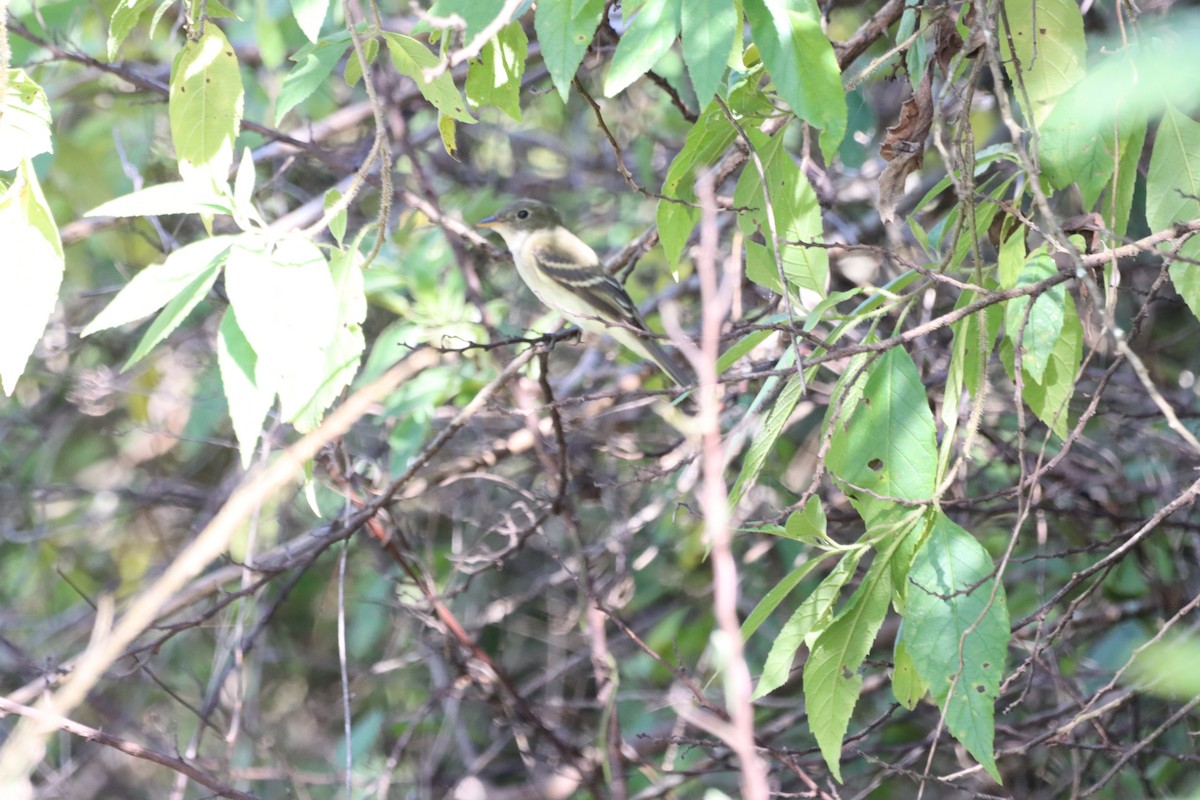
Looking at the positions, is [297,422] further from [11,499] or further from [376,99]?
[11,499]

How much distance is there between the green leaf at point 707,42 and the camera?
225 cm

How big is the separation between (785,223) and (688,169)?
0.30m

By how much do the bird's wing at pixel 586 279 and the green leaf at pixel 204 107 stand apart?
2279mm

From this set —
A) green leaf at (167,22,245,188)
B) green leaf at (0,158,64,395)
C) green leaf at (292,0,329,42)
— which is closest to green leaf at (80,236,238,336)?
green leaf at (0,158,64,395)

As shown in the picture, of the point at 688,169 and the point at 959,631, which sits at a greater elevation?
the point at 688,169

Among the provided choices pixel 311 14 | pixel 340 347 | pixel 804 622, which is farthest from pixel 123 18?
pixel 804 622

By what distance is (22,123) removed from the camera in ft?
8.76

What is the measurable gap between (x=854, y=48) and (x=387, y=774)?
3210 mm

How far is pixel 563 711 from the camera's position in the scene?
523 cm

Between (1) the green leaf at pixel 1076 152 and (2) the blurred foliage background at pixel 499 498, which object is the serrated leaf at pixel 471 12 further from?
(1) the green leaf at pixel 1076 152

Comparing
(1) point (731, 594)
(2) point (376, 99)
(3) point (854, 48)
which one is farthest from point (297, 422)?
(3) point (854, 48)

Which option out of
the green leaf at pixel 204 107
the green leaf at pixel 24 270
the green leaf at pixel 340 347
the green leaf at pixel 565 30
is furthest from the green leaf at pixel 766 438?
the green leaf at pixel 24 270

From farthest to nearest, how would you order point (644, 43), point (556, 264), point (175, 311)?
point (556, 264), point (175, 311), point (644, 43)

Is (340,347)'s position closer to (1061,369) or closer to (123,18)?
(123,18)
